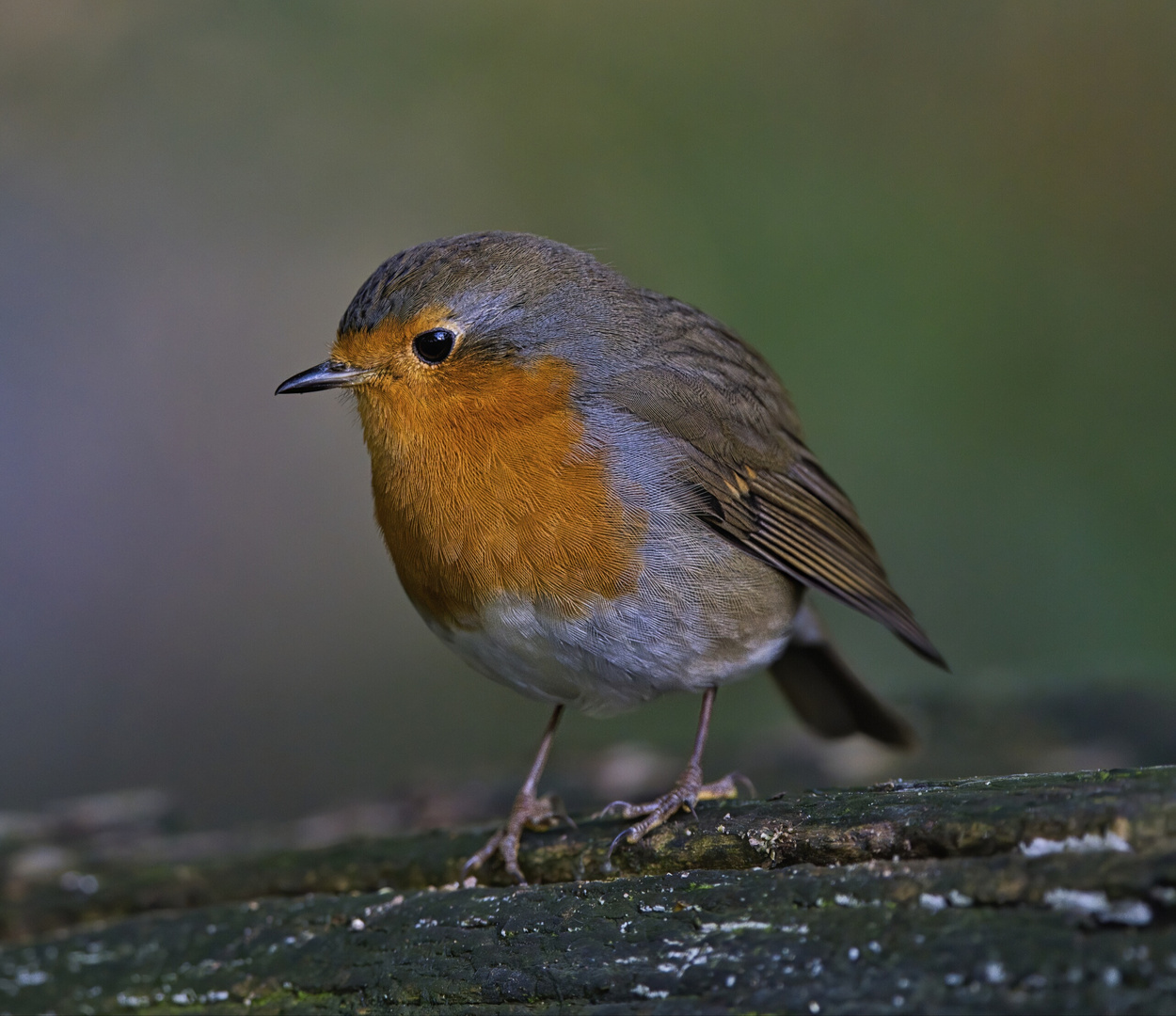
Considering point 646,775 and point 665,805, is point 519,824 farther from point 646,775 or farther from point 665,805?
point 646,775

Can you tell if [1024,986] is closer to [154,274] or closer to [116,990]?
[116,990]

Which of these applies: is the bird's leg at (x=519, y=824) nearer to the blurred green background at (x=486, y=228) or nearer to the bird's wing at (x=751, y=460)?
the bird's wing at (x=751, y=460)

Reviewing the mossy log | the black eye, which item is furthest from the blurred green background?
the black eye

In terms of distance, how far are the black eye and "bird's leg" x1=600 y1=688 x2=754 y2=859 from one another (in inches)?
48.8

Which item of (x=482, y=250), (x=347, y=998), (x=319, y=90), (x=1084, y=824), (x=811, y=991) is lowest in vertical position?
(x=347, y=998)

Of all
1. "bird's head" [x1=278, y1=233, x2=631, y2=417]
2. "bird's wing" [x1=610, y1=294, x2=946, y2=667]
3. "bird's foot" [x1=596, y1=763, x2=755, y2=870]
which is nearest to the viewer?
"bird's foot" [x1=596, y1=763, x2=755, y2=870]

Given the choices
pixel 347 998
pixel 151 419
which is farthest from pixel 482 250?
pixel 151 419

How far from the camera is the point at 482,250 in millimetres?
3449

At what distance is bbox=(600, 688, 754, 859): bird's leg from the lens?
114 inches

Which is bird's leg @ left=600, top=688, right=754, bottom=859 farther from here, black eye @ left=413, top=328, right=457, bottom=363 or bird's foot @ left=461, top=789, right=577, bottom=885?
black eye @ left=413, top=328, right=457, bottom=363

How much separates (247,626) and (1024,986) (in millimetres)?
7378

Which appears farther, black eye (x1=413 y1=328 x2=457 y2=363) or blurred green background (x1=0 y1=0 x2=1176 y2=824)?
blurred green background (x1=0 y1=0 x2=1176 y2=824)

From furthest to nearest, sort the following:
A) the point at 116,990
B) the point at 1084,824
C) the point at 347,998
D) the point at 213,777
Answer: the point at 213,777 → the point at 116,990 → the point at 347,998 → the point at 1084,824

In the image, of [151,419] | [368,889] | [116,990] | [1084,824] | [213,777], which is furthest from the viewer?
[151,419]
